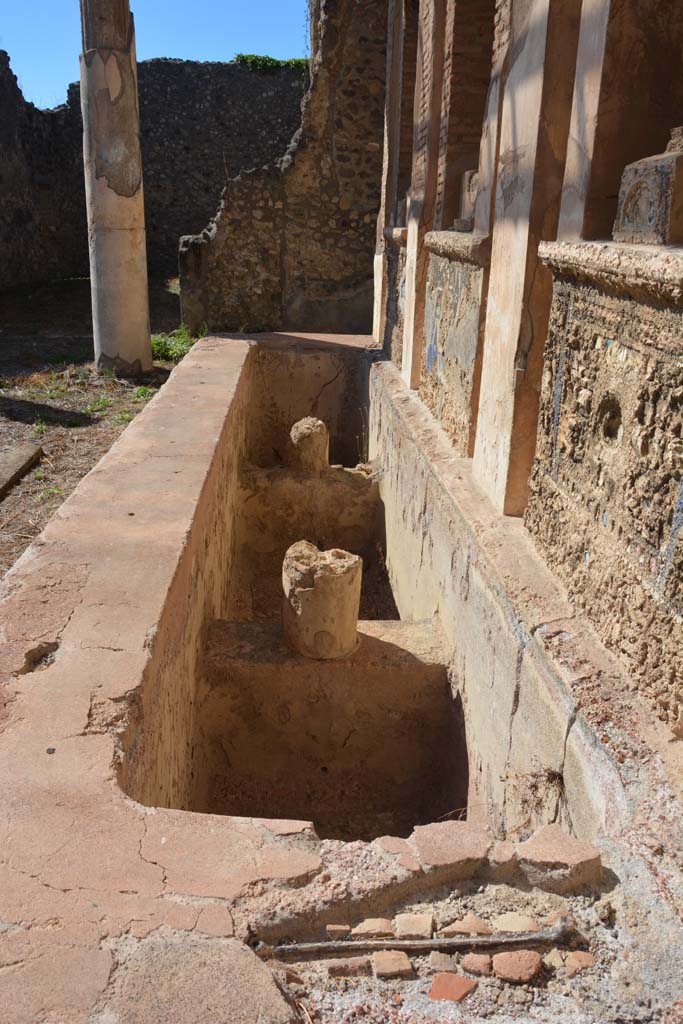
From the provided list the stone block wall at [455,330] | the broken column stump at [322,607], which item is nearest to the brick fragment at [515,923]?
the broken column stump at [322,607]

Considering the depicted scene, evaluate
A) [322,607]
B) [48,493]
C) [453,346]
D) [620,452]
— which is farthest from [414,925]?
[48,493]

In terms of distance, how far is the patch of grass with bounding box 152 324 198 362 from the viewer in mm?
10055

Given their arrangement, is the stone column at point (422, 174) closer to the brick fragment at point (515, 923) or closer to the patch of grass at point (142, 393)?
the patch of grass at point (142, 393)

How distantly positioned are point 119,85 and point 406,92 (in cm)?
349

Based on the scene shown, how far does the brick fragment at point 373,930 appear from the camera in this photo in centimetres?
160

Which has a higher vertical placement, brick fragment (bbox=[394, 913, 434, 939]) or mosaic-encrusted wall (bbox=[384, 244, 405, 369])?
mosaic-encrusted wall (bbox=[384, 244, 405, 369])

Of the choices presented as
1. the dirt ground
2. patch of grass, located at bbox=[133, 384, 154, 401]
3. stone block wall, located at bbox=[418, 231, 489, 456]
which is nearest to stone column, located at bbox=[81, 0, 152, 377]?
the dirt ground

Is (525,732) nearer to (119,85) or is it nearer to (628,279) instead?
(628,279)

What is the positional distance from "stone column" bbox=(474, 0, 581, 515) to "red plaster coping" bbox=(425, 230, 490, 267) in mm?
191

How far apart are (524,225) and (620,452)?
4.33 ft

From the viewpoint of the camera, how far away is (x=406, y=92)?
7020 mm

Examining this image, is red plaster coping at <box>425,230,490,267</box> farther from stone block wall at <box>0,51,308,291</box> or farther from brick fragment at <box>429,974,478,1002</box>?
stone block wall at <box>0,51,308,291</box>

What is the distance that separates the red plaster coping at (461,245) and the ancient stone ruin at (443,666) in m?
0.03

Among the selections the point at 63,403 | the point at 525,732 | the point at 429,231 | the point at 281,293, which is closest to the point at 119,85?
the point at 281,293
